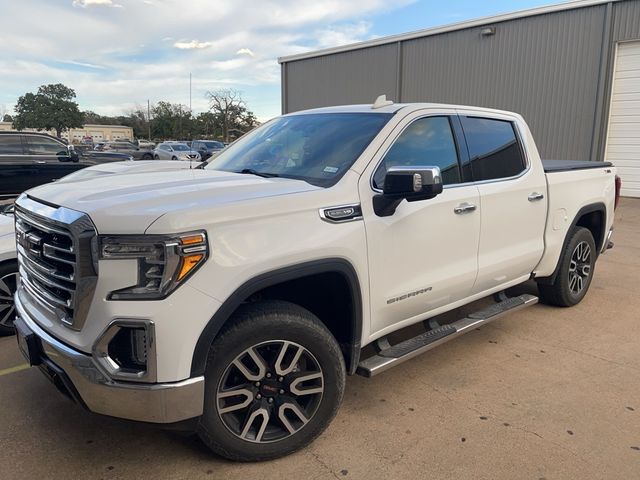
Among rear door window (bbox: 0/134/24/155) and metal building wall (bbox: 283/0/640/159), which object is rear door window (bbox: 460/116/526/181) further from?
metal building wall (bbox: 283/0/640/159)

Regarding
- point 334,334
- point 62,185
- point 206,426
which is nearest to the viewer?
point 206,426

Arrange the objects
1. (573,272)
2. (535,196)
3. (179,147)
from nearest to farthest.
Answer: (535,196) → (573,272) → (179,147)

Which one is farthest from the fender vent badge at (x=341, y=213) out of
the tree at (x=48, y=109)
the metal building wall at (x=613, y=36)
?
the tree at (x=48, y=109)

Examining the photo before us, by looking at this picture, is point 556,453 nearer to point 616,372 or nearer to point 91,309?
point 616,372

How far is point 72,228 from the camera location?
239 cm

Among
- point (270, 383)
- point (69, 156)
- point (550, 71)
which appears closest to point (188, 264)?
point (270, 383)

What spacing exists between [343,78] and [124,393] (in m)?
22.0

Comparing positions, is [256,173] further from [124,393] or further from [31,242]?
[124,393]

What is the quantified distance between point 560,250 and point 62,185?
13.9 feet

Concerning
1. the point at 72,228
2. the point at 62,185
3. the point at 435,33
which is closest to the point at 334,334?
the point at 72,228

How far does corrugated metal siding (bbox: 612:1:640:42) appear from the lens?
1459 centimetres

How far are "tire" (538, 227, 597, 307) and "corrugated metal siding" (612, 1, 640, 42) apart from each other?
12.3m

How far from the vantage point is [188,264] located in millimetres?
2346

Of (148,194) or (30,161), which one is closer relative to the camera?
(148,194)
